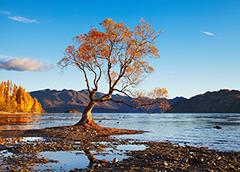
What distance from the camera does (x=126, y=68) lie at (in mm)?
48625

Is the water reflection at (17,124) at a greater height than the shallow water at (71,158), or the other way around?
the shallow water at (71,158)

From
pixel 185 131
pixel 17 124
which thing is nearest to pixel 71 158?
pixel 185 131

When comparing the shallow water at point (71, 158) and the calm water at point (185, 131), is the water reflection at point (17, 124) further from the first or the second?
the shallow water at point (71, 158)

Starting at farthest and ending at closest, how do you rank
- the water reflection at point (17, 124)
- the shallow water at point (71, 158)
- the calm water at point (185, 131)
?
the water reflection at point (17, 124) < the calm water at point (185, 131) < the shallow water at point (71, 158)

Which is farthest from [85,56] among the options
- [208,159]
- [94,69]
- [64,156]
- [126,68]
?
[208,159]

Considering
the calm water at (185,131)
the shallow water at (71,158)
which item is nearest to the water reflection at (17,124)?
the calm water at (185,131)

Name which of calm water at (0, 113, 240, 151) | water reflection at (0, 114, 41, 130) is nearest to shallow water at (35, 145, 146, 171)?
calm water at (0, 113, 240, 151)

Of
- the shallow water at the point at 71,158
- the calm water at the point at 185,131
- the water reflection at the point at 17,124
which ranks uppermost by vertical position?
the shallow water at the point at 71,158

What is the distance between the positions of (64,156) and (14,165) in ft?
16.7

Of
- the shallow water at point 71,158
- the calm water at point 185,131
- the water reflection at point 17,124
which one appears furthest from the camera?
the water reflection at point 17,124

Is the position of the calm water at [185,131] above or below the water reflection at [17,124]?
above

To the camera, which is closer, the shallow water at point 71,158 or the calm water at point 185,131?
the shallow water at point 71,158

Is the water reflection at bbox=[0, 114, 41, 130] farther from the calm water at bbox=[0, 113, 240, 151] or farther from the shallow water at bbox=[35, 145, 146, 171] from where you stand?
the shallow water at bbox=[35, 145, 146, 171]

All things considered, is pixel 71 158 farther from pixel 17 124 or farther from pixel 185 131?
pixel 17 124
